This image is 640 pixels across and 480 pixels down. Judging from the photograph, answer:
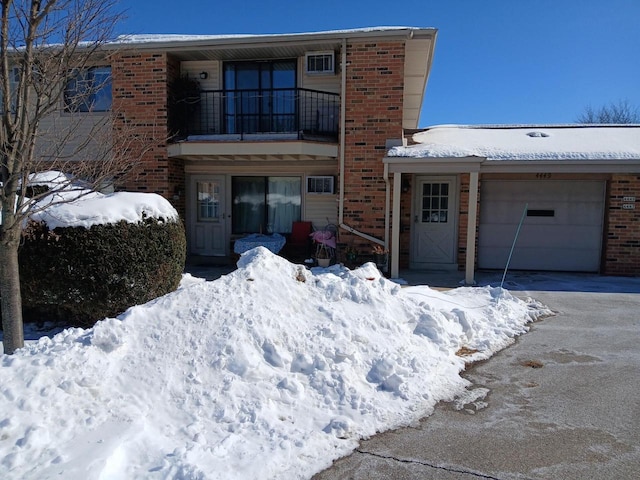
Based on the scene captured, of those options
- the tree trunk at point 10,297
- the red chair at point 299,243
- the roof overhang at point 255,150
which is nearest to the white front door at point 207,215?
the roof overhang at point 255,150

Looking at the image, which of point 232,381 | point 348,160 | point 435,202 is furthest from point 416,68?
point 232,381

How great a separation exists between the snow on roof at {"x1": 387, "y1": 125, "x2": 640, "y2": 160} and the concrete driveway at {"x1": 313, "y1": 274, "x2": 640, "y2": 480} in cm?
443

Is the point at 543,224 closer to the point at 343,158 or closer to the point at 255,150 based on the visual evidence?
the point at 343,158

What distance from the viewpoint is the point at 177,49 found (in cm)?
1055

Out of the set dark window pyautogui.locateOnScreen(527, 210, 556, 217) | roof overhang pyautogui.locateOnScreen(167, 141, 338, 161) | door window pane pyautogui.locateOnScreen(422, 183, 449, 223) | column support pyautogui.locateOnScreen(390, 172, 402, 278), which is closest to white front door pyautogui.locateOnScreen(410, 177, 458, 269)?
door window pane pyautogui.locateOnScreen(422, 183, 449, 223)

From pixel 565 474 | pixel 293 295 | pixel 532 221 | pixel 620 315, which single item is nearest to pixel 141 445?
pixel 293 295

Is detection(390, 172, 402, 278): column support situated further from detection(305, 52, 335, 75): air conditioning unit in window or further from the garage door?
detection(305, 52, 335, 75): air conditioning unit in window

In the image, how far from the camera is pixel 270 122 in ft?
36.6

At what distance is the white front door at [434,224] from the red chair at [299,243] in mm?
2487

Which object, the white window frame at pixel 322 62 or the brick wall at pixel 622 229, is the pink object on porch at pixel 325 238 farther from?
the brick wall at pixel 622 229

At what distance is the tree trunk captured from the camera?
4102mm

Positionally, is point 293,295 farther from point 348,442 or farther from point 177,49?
point 177,49

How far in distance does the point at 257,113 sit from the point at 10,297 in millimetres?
7922

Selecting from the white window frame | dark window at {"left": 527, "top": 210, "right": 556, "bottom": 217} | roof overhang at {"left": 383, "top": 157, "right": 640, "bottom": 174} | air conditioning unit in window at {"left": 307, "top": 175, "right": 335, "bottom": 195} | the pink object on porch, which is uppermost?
the white window frame
